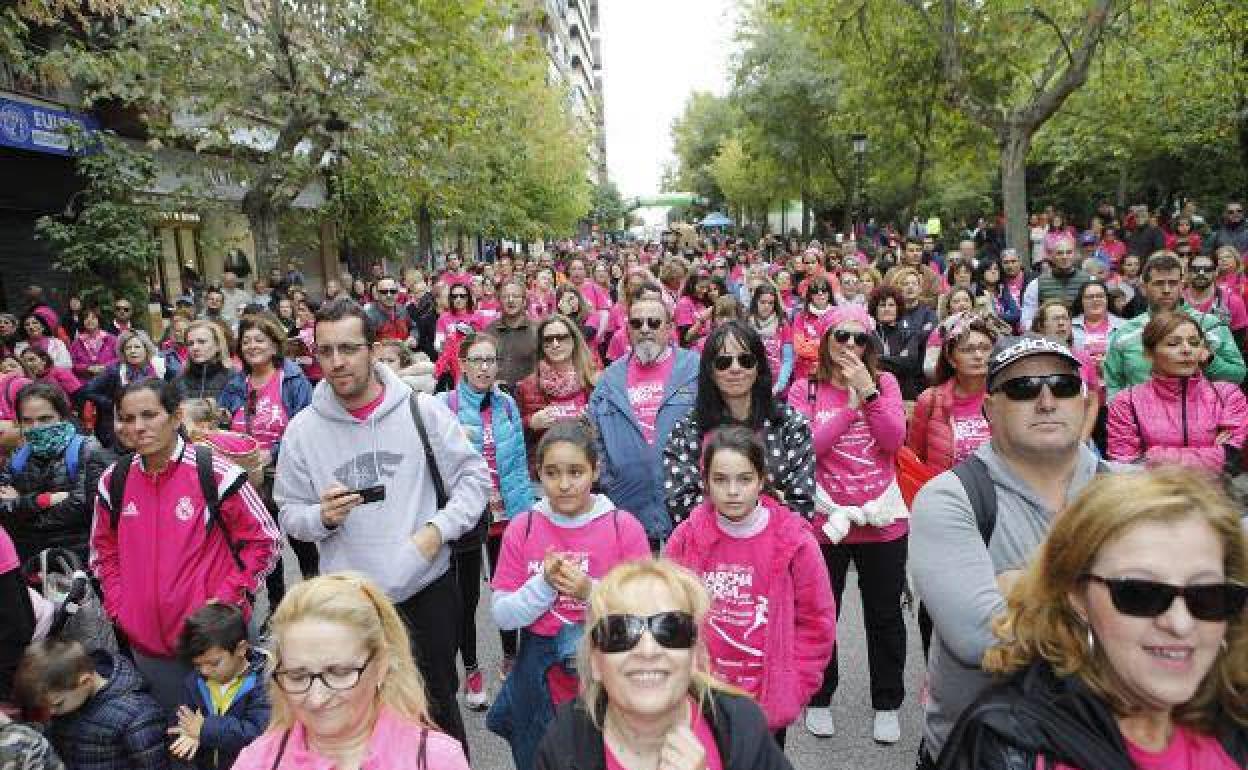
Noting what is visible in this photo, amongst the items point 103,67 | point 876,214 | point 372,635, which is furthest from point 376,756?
point 876,214

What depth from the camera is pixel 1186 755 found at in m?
1.70

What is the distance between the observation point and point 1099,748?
1.62 meters

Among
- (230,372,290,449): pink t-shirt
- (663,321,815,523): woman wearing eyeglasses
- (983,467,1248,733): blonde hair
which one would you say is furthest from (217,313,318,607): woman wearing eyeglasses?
(983,467,1248,733): blonde hair

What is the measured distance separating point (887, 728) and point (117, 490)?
3.50m

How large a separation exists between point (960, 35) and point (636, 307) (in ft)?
48.1

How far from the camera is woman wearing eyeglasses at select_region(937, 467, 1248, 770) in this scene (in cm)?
163

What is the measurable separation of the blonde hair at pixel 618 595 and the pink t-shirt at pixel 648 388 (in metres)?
2.38

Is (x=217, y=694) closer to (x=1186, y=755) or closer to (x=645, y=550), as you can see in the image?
(x=645, y=550)

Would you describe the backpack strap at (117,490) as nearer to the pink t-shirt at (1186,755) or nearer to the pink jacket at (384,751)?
the pink jacket at (384,751)

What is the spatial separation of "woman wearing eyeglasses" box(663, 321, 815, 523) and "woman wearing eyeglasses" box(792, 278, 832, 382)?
11.7 ft

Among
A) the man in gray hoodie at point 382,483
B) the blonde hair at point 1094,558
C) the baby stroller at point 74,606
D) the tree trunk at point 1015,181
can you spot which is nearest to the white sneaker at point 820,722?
the man in gray hoodie at point 382,483

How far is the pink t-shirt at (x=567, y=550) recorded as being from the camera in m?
3.46

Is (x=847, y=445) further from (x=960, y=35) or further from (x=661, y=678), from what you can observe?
(x=960, y=35)

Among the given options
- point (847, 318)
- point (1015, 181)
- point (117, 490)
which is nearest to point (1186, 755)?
point (847, 318)
